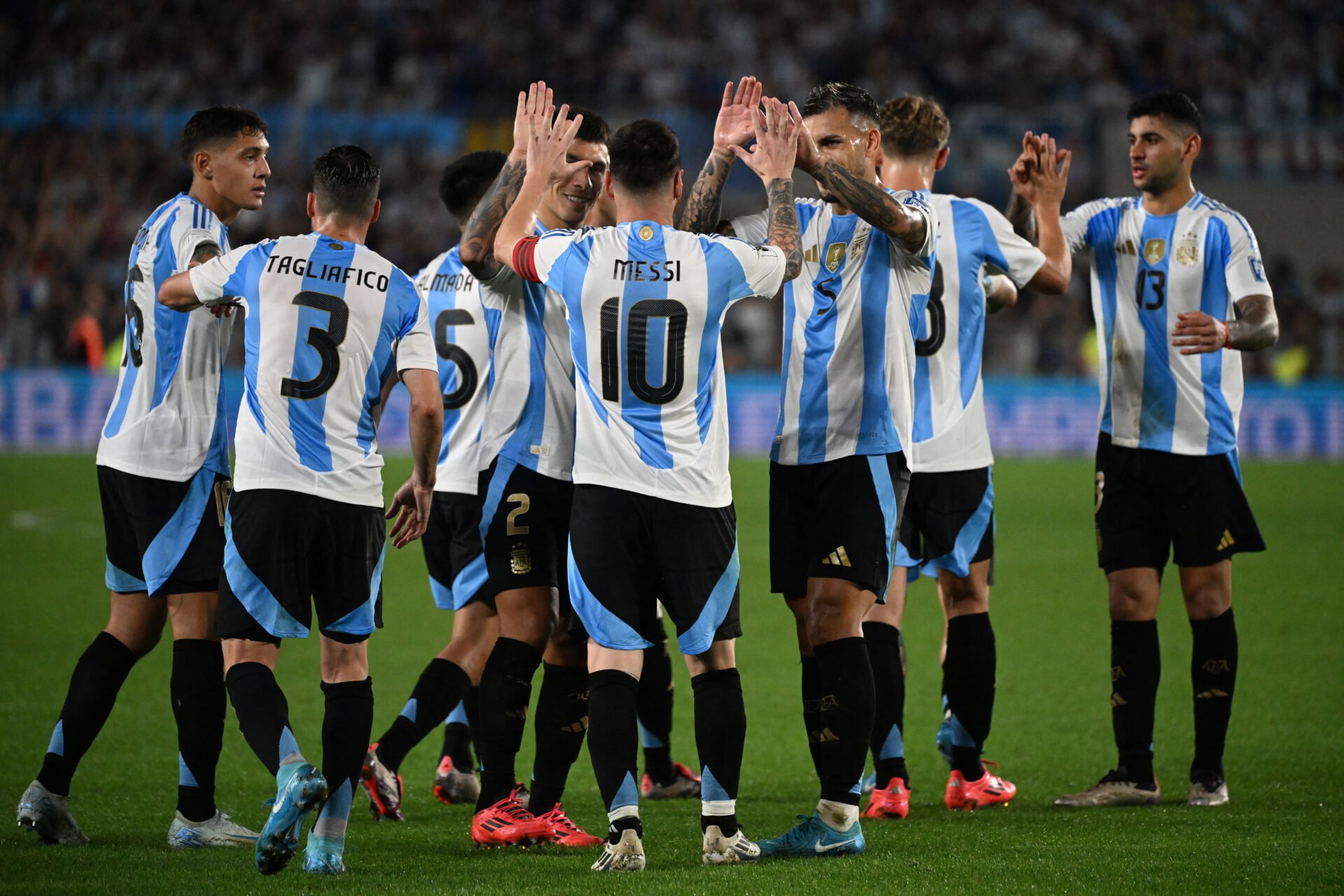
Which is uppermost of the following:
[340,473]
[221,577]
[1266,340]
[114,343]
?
[114,343]

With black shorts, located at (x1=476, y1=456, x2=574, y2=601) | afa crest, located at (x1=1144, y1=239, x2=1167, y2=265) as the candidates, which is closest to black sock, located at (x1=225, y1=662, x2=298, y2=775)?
black shorts, located at (x1=476, y1=456, x2=574, y2=601)

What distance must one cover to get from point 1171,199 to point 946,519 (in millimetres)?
1703

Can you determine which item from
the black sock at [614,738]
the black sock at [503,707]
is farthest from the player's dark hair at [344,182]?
the black sock at [614,738]

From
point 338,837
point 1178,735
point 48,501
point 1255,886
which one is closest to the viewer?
point 1255,886

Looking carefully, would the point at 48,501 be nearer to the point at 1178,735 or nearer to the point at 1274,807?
the point at 1178,735

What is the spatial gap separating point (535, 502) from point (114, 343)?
20.0 meters

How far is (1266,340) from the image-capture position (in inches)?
232

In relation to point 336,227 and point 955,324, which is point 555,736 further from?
point 955,324

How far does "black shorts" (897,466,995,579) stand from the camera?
6113 millimetres

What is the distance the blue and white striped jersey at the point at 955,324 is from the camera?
611 centimetres

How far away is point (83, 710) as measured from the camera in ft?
17.6

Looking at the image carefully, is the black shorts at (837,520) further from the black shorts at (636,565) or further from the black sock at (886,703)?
the black sock at (886,703)

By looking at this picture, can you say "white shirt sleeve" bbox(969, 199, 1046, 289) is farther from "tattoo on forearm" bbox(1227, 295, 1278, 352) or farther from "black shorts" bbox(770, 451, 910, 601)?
"black shorts" bbox(770, 451, 910, 601)

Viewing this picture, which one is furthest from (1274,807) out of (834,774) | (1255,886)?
(834,774)
